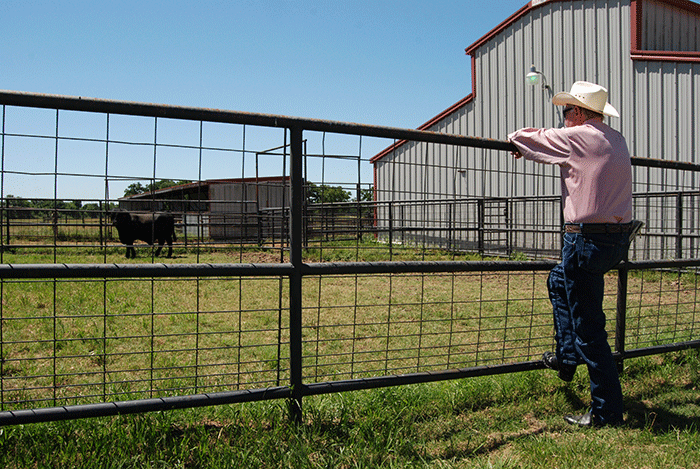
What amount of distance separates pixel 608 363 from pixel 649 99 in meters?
11.0

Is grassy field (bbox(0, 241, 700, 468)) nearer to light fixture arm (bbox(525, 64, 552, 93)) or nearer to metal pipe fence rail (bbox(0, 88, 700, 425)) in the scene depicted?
metal pipe fence rail (bbox(0, 88, 700, 425))

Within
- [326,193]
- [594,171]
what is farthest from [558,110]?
[326,193]

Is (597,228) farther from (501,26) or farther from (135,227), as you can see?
(501,26)

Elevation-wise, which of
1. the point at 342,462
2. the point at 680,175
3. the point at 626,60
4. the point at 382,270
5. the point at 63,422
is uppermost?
the point at 626,60

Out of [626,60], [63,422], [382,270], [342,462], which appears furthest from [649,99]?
[63,422]

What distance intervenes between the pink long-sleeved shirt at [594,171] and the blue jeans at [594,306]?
13cm

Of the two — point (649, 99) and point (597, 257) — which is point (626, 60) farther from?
point (597, 257)

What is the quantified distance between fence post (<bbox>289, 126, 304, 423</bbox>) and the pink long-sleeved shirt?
149 centimetres

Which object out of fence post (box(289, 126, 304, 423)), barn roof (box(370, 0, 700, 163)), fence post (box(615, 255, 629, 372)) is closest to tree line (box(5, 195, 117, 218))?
fence post (box(289, 126, 304, 423))

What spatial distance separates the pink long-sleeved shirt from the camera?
2.80 m

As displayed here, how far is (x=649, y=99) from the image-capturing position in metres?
11.6

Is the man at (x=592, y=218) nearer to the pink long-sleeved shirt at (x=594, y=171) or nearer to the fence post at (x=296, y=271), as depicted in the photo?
the pink long-sleeved shirt at (x=594, y=171)

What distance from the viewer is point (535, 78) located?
13000 millimetres

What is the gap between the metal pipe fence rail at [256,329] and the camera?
2426 mm
